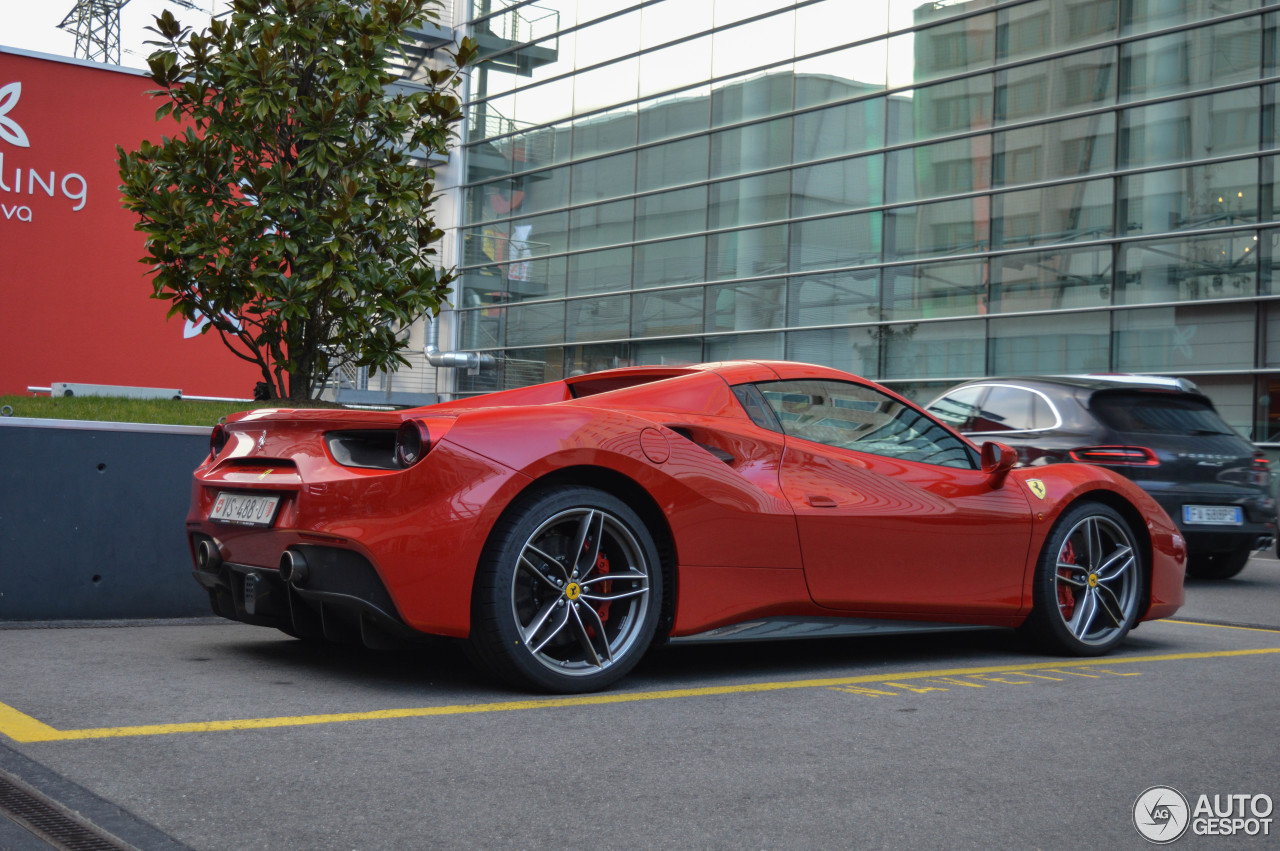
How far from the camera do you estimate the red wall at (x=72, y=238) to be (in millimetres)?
18203

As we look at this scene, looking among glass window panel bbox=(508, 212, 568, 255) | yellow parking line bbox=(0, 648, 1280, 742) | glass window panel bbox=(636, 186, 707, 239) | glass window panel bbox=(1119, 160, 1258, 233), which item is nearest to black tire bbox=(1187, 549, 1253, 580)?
yellow parking line bbox=(0, 648, 1280, 742)

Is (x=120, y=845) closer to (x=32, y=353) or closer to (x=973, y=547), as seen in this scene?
(x=973, y=547)

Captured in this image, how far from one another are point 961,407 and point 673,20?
17264 millimetres

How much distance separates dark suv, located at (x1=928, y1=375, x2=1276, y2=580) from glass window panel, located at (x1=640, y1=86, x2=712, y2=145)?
52.8 feet

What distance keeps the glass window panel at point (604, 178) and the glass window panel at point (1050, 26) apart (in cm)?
846

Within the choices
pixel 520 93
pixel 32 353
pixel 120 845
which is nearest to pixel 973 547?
pixel 120 845

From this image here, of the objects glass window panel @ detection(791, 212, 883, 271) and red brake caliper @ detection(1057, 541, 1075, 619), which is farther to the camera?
glass window panel @ detection(791, 212, 883, 271)

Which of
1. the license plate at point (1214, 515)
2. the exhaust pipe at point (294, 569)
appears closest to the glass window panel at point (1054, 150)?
the license plate at point (1214, 515)

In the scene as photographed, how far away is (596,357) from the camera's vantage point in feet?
86.7

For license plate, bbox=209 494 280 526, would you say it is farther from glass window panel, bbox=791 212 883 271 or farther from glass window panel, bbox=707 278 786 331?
glass window panel, bbox=707 278 786 331

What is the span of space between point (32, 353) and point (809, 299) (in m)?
12.6

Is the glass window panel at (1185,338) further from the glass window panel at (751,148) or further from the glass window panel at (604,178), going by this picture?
the glass window panel at (604,178)

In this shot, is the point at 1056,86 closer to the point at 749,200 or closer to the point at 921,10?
the point at 921,10

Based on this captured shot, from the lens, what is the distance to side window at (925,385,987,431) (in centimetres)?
976
